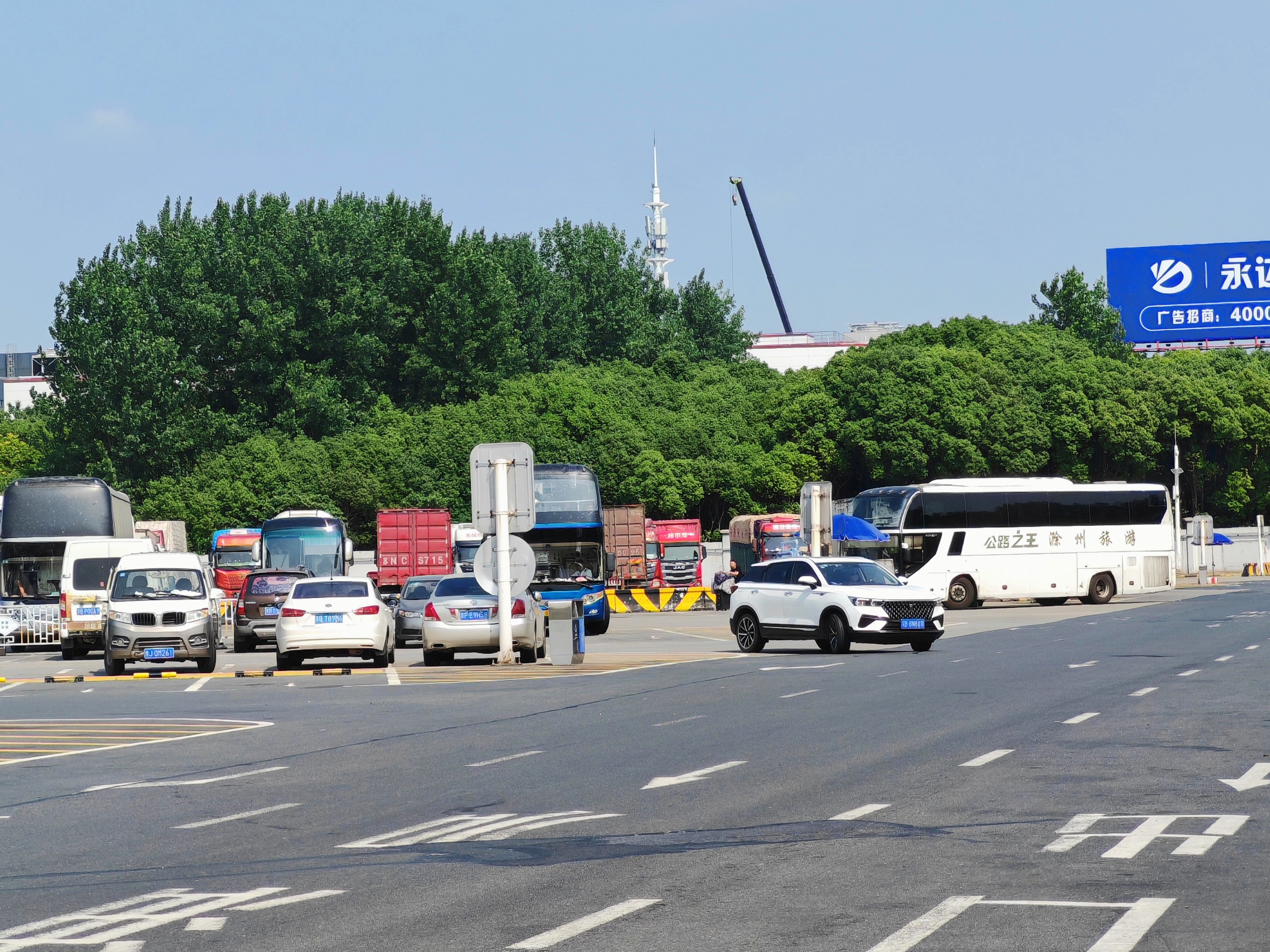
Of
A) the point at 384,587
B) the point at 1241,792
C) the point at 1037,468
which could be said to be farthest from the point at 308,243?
the point at 1241,792

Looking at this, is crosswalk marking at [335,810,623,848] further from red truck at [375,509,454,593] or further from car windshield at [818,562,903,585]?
red truck at [375,509,454,593]

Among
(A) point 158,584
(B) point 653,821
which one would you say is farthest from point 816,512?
(B) point 653,821

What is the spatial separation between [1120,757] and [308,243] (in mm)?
69075

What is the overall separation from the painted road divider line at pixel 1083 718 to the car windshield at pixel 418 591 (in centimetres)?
2138

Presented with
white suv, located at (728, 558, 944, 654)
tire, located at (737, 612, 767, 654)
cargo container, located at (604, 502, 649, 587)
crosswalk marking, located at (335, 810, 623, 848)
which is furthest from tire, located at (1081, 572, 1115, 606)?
crosswalk marking, located at (335, 810, 623, 848)

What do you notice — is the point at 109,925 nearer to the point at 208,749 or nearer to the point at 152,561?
the point at 208,749

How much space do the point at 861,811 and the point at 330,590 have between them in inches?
724

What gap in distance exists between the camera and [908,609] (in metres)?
29.1

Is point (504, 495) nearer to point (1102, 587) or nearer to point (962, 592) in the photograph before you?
point (962, 592)

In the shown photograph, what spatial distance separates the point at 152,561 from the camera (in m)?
28.5

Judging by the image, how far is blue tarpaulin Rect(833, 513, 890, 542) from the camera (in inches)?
2064

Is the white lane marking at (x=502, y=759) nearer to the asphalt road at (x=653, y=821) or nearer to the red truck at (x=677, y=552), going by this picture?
the asphalt road at (x=653, y=821)

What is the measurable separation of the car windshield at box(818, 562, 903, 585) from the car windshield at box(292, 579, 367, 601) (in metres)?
8.23

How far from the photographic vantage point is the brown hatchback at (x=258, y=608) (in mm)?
36406
